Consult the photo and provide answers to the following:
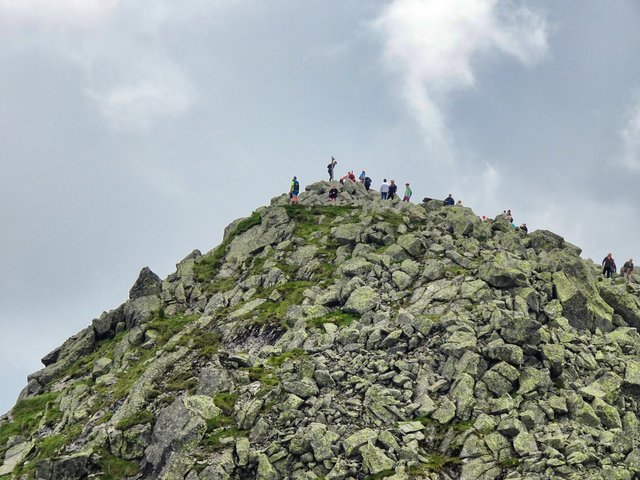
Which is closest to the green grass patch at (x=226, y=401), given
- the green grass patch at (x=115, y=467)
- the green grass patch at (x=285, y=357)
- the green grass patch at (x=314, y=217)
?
the green grass patch at (x=285, y=357)

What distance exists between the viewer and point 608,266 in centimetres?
5844

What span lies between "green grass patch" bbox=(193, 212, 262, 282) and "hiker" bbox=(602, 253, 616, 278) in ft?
113

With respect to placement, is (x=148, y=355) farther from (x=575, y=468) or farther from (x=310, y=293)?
(x=575, y=468)

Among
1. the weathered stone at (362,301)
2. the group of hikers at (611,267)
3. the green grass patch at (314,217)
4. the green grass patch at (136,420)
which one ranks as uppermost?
the green grass patch at (314,217)

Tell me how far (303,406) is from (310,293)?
14621 mm

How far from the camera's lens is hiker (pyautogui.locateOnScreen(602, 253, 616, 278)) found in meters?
58.4

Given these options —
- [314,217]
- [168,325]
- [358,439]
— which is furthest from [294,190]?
[358,439]

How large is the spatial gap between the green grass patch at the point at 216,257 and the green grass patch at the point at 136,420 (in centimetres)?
2156

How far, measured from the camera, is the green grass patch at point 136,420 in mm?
38031

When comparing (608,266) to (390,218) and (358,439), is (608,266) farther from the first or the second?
(358,439)

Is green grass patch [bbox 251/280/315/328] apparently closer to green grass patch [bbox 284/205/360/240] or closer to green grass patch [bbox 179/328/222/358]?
green grass patch [bbox 179/328/222/358]

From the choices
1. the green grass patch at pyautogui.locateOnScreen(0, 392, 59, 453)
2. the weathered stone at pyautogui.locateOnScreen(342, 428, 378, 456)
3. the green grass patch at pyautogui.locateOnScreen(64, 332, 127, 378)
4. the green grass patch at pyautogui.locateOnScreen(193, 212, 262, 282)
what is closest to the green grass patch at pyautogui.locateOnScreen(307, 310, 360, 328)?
the weathered stone at pyautogui.locateOnScreen(342, 428, 378, 456)

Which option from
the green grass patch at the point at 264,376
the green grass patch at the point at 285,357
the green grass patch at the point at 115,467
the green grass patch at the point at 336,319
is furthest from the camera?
the green grass patch at the point at 336,319

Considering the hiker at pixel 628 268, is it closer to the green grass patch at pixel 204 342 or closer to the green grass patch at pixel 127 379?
the green grass patch at pixel 204 342
